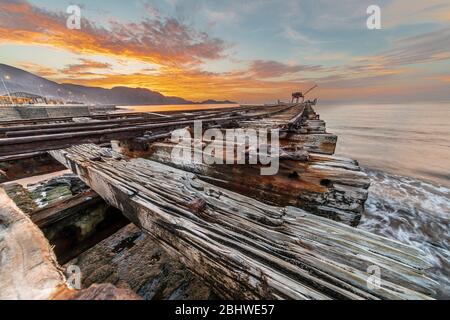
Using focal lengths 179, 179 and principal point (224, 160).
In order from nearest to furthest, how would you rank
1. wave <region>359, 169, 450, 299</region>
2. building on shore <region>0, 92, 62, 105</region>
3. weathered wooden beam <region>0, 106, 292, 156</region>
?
weathered wooden beam <region>0, 106, 292, 156</region> < wave <region>359, 169, 450, 299</region> < building on shore <region>0, 92, 62, 105</region>

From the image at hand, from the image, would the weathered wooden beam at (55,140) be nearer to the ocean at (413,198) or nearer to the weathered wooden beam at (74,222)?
the weathered wooden beam at (74,222)

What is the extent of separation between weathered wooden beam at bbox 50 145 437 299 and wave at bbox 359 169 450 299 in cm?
513

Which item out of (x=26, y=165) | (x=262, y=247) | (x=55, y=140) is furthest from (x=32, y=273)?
(x=55, y=140)

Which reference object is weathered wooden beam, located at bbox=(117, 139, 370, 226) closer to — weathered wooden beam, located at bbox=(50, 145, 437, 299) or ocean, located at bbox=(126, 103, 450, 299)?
weathered wooden beam, located at bbox=(50, 145, 437, 299)

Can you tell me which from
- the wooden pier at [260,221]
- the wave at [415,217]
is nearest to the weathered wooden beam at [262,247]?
the wooden pier at [260,221]

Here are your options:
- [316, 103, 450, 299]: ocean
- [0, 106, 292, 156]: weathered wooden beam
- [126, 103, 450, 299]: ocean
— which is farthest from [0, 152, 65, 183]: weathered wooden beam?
[316, 103, 450, 299]: ocean

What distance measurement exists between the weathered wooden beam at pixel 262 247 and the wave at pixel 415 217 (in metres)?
5.13

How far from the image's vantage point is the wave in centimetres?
559

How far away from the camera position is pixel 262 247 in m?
1.03

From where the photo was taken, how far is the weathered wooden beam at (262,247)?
85 cm

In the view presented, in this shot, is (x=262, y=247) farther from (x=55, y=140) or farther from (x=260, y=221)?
(x=55, y=140)
